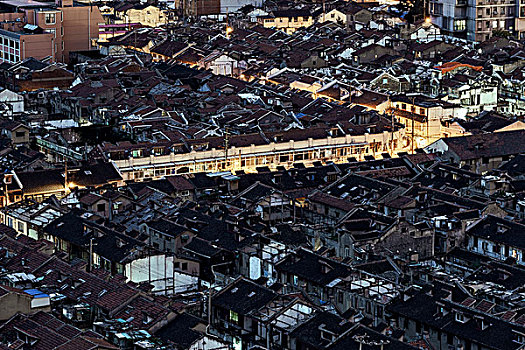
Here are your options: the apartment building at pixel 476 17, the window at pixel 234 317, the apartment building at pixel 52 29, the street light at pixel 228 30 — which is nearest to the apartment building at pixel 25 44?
the apartment building at pixel 52 29

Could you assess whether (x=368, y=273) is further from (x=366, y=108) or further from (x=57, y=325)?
(x=366, y=108)

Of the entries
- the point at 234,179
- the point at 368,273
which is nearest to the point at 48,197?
the point at 234,179

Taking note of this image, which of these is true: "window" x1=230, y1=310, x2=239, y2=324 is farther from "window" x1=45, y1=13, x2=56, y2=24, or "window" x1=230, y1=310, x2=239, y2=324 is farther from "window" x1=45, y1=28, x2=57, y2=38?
"window" x1=45, y1=13, x2=56, y2=24

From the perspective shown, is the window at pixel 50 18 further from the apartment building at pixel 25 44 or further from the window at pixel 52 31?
the apartment building at pixel 25 44

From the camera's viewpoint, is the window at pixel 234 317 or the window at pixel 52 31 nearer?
the window at pixel 234 317

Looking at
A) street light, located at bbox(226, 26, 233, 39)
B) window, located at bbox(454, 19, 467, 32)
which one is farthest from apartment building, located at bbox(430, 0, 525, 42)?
street light, located at bbox(226, 26, 233, 39)

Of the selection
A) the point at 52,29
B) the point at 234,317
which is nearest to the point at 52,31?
the point at 52,29
